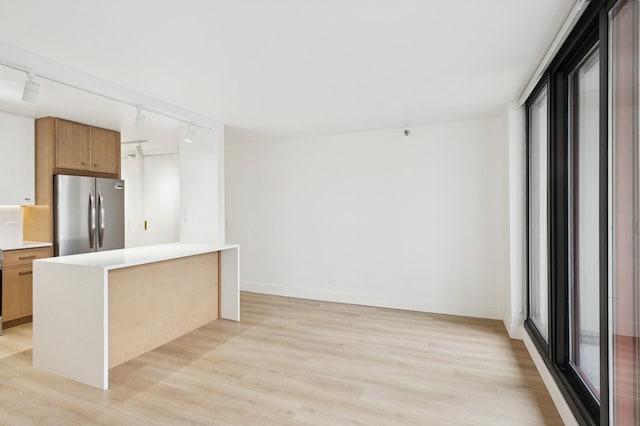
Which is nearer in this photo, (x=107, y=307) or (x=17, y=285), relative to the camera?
(x=107, y=307)

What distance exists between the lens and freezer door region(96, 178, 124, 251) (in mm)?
4546

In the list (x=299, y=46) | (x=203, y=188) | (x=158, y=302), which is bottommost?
(x=158, y=302)

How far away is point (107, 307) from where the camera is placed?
2.72 meters

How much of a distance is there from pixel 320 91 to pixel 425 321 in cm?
297

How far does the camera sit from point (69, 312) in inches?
109

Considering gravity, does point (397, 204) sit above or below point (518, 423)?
above

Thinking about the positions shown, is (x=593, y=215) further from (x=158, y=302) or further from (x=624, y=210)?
(x=158, y=302)

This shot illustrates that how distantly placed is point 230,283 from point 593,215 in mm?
3673

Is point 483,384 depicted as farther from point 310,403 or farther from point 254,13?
point 254,13

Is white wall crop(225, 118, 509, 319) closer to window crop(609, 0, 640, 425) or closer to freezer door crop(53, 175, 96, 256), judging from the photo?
freezer door crop(53, 175, 96, 256)

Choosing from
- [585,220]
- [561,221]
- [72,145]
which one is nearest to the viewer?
[585,220]

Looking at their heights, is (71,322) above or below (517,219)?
below

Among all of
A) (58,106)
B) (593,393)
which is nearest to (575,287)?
(593,393)

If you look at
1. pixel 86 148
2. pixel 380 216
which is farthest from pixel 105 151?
pixel 380 216
